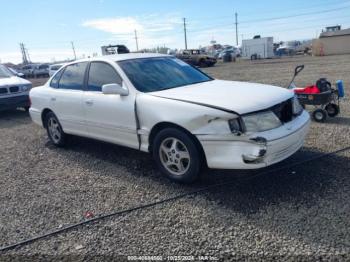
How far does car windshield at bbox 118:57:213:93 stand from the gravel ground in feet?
3.88

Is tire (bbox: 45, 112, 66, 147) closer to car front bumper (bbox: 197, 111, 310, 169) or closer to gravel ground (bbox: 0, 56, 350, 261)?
gravel ground (bbox: 0, 56, 350, 261)

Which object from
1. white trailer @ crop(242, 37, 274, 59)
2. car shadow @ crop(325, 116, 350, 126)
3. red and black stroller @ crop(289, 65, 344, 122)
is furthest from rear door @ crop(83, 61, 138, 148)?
white trailer @ crop(242, 37, 274, 59)

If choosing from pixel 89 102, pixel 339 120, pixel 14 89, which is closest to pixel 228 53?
pixel 14 89

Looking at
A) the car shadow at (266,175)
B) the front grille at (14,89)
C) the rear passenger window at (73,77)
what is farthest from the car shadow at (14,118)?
the car shadow at (266,175)

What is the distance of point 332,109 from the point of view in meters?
6.88

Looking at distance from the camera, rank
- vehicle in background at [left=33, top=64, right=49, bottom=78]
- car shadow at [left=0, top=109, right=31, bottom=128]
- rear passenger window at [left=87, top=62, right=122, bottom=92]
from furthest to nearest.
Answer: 1. vehicle in background at [left=33, top=64, right=49, bottom=78]
2. car shadow at [left=0, top=109, right=31, bottom=128]
3. rear passenger window at [left=87, top=62, right=122, bottom=92]

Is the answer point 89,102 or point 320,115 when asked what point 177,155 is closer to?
point 89,102

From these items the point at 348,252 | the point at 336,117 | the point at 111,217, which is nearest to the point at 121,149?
the point at 111,217

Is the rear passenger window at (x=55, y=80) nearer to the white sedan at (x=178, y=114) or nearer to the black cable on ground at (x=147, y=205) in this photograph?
the white sedan at (x=178, y=114)

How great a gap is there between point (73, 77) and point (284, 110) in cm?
339

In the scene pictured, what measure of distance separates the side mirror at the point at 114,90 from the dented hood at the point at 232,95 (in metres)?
0.39

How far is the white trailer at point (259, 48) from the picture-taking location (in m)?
46.7

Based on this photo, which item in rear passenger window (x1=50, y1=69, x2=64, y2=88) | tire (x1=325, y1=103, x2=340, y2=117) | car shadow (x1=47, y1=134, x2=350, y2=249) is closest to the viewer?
car shadow (x1=47, y1=134, x2=350, y2=249)

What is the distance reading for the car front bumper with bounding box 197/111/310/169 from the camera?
11.5ft
